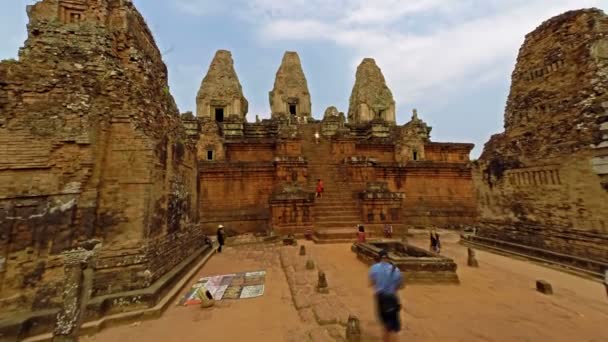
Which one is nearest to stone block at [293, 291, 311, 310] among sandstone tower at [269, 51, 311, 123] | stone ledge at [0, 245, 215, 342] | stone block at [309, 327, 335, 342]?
stone block at [309, 327, 335, 342]

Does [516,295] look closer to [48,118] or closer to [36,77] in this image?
[48,118]

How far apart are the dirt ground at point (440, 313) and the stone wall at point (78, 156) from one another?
1.48 meters

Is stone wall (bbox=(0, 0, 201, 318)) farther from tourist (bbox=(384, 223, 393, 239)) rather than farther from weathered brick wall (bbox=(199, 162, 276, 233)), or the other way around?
tourist (bbox=(384, 223, 393, 239))

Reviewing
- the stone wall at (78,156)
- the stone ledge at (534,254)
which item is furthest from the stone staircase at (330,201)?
the stone wall at (78,156)

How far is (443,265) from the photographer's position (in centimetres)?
602

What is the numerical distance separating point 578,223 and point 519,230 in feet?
6.13

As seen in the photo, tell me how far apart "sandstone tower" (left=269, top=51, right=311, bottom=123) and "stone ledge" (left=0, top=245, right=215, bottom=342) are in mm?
25173

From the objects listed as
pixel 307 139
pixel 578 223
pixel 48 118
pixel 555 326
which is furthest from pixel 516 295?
pixel 307 139

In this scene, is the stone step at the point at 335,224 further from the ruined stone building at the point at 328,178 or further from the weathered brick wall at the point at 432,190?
the weathered brick wall at the point at 432,190

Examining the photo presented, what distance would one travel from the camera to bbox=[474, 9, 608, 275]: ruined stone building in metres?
6.79

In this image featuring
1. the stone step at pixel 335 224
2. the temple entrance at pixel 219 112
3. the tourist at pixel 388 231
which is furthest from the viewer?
the temple entrance at pixel 219 112

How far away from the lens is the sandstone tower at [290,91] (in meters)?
29.4

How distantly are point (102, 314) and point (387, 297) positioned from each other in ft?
14.8

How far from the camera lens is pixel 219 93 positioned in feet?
84.0
